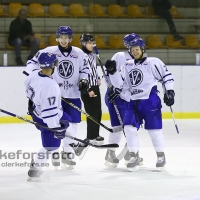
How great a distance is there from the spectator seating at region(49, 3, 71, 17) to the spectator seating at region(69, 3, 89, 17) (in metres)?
0.11

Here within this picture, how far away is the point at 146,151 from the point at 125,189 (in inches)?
61.9

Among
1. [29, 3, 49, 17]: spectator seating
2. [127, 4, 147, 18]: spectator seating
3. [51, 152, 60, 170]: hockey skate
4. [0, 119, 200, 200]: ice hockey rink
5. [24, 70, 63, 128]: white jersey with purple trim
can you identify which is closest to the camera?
[0, 119, 200, 200]: ice hockey rink

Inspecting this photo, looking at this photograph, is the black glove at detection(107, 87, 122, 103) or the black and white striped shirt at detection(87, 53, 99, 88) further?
the black and white striped shirt at detection(87, 53, 99, 88)

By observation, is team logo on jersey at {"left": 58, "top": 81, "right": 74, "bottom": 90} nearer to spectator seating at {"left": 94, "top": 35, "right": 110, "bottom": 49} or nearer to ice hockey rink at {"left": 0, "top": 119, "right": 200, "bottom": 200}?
ice hockey rink at {"left": 0, "top": 119, "right": 200, "bottom": 200}

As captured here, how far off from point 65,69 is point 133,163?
3.10 feet

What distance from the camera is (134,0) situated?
29.4 feet

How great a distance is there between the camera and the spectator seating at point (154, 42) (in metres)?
→ 8.61

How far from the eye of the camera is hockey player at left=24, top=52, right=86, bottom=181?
395 centimetres

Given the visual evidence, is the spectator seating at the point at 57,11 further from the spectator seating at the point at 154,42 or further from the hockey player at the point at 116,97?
the hockey player at the point at 116,97

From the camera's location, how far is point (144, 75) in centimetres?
459

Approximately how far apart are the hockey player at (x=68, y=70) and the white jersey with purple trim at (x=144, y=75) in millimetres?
422

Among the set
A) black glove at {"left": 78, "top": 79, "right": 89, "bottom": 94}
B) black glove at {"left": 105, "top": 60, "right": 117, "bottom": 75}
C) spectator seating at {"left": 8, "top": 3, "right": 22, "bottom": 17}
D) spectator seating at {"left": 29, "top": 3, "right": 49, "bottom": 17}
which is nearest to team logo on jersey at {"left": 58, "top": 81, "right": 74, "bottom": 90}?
black glove at {"left": 78, "top": 79, "right": 89, "bottom": 94}

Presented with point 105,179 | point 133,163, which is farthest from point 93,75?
point 105,179

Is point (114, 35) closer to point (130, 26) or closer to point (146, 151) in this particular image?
point (130, 26)
